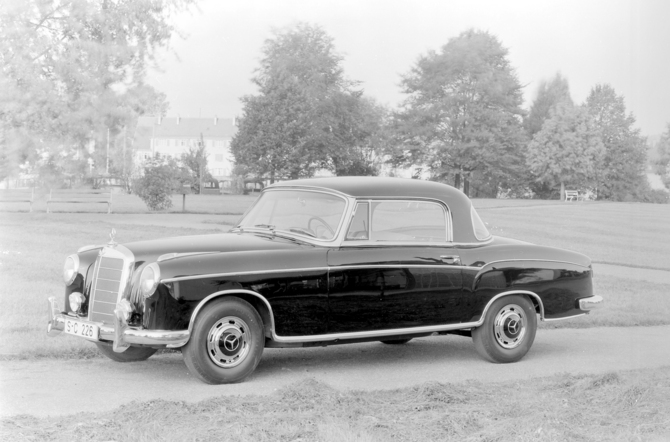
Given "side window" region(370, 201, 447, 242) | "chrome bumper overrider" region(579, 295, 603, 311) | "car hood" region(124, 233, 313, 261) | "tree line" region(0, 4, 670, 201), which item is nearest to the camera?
"car hood" region(124, 233, 313, 261)

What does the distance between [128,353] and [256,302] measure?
50.1 inches

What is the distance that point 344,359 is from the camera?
7238mm

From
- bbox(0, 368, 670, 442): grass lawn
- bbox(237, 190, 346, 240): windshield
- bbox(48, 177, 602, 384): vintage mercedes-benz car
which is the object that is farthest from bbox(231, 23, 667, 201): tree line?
bbox(0, 368, 670, 442): grass lawn

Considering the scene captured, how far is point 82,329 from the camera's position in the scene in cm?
610

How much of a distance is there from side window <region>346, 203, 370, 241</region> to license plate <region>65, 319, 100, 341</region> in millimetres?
2081

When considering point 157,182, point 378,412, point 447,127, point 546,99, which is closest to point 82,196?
point 157,182

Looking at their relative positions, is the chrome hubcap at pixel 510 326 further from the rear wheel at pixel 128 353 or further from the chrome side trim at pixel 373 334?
the rear wheel at pixel 128 353

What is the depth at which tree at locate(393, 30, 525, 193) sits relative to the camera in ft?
134

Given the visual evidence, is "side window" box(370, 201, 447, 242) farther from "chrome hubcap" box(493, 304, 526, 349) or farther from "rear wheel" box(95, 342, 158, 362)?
"rear wheel" box(95, 342, 158, 362)

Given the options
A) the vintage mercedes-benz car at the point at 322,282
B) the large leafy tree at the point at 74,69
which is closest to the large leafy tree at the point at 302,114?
the large leafy tree at the point at 74,69

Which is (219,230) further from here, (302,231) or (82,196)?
(302,231)

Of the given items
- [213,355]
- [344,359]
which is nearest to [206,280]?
[213,355]

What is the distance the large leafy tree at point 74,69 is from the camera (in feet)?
42.1

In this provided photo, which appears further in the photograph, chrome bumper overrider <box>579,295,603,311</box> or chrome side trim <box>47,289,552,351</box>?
chrome bumper overrider <box>579,295,603,311</box>
